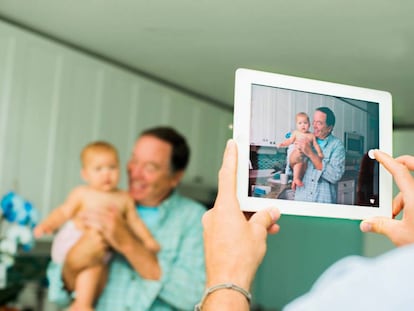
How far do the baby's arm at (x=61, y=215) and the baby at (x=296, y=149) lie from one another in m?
1.36

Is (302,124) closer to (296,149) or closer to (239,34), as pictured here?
(296,149)

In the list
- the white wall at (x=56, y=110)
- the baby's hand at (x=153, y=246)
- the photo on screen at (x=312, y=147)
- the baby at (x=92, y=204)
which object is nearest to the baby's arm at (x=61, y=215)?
the baby at (x=92, y=204)

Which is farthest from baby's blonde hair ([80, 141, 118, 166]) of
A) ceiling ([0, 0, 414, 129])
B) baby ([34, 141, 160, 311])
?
ceiling ([0, 0, 414, 129])

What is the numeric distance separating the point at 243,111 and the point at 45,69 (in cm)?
152

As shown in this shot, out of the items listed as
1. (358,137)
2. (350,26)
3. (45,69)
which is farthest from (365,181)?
(45,69)

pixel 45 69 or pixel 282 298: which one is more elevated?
pixel 45 69

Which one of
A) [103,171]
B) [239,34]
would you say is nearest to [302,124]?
[239,34]

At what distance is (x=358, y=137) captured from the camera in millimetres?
809

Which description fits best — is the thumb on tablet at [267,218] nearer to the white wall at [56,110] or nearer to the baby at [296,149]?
the baby at [296,149]

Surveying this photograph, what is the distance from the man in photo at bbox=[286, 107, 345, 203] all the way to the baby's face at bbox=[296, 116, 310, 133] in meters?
0.01

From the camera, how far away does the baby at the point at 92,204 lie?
1952 millimetres

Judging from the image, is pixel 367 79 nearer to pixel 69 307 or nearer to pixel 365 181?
pixel 69 307

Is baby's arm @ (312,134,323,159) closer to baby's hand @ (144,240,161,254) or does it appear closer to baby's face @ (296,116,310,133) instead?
baby's face @ (296,116,310,133)

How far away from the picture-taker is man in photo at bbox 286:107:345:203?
78cm
